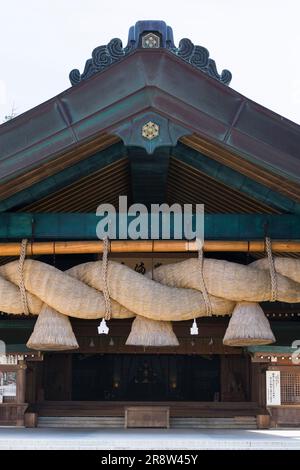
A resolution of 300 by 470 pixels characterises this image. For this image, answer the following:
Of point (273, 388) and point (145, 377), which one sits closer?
point (273, 388)

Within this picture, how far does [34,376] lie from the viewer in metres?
14.3

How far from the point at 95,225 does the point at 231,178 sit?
1.12m

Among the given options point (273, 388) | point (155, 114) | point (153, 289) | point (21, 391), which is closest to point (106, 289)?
point (153, 289)

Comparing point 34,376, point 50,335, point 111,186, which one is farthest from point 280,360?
point 50,335

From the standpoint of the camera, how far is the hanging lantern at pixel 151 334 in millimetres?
5777

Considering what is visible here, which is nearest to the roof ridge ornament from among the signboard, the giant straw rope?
the giant straw rope

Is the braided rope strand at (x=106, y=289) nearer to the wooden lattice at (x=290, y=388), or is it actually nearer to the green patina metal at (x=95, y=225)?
the green patina metal at (x=95, y=225)

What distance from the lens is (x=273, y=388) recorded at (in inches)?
557

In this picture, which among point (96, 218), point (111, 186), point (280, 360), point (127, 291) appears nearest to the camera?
point (127, 291)

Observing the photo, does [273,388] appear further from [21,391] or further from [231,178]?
[231,178]

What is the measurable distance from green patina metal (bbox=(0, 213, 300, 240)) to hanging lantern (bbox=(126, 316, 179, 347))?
798mm

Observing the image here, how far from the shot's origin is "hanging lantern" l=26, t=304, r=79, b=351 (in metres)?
5.77

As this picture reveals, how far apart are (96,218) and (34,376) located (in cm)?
871
